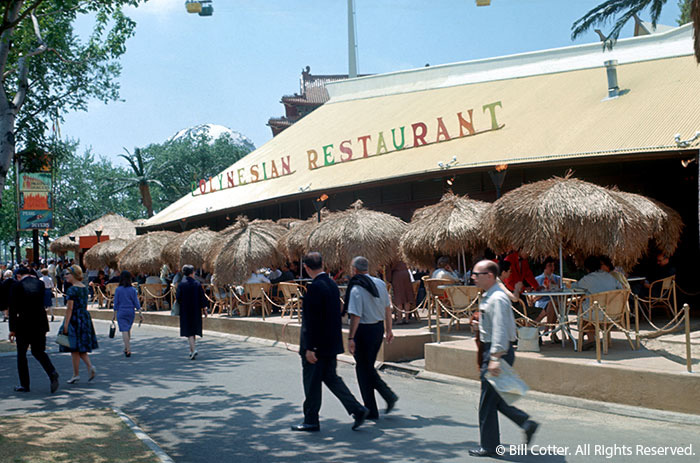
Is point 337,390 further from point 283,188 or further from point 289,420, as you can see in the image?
point 283,188

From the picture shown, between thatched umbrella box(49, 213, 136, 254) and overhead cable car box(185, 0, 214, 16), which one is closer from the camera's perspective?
overhead cable car box(185, 0, 214, 16)

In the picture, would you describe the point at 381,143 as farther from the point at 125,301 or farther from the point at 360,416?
the point at 360,416

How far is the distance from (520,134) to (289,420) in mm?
14480

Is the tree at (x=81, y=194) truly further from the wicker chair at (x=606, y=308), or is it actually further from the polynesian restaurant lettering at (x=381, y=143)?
the wicker chair at (x=606, y=308)

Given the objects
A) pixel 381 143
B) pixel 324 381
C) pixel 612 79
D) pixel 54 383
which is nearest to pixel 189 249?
pixel 381 143

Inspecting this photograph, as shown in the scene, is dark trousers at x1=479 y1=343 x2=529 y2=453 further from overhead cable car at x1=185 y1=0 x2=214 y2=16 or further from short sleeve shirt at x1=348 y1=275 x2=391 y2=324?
overhead cable car at x1=185 y1=0 x2=214 y2=16

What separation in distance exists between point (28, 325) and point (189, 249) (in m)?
12.5

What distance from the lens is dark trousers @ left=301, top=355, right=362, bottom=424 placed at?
6.89 m

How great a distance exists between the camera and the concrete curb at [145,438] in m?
6.04

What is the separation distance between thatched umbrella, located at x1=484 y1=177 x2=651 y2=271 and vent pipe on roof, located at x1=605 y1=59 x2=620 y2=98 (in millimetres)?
10393

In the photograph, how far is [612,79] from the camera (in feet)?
65.8

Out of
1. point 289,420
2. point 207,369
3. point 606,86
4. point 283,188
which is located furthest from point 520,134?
point 289,420

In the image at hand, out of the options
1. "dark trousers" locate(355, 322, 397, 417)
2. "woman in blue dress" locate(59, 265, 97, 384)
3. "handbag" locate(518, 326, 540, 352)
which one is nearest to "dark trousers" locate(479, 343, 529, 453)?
"dark trousers" locate(355, 322, 397, 417)

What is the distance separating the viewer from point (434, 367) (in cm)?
1059
